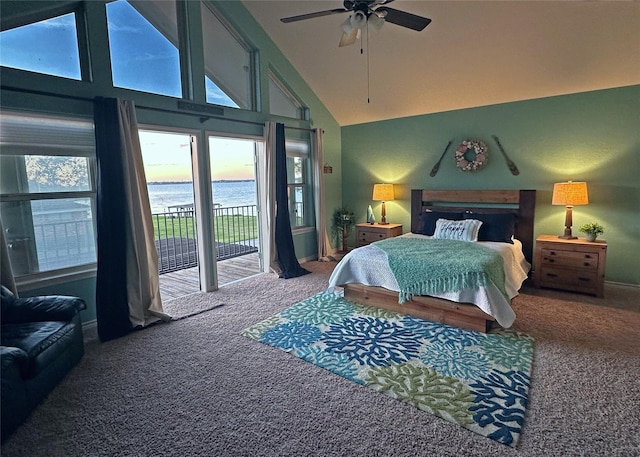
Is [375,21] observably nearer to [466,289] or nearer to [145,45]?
[466,289]

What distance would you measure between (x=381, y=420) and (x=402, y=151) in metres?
4.65

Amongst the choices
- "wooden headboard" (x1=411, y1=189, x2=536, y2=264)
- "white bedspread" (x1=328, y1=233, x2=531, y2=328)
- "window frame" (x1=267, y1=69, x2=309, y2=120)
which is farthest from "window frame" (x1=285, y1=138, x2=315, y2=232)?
"white bedspread" (x1=328, y1=233, x2=531, y2=328)

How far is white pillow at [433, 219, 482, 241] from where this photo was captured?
4434mm

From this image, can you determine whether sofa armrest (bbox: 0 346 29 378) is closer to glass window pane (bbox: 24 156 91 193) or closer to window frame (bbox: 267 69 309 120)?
glass window pane (bbox: 24 156 91 193)

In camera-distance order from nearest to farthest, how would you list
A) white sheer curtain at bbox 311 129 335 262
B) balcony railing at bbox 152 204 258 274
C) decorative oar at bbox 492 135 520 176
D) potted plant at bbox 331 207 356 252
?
decorative oar at bbox 492 135 520 176, white sheer curtain at bbox 311 129 335 262, balcony railing at bbox 152 204 258 274, potted plant at bbox 331 207 356 252

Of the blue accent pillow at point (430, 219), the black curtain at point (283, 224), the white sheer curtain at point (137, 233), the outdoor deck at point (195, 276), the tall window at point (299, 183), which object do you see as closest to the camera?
the white sheer curtain at point (137, 233)

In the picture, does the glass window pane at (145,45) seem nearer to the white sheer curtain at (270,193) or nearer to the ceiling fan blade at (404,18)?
the white sheer curtain at (270,193)

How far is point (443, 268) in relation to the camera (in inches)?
130

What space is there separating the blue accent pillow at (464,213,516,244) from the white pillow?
0.10 meters

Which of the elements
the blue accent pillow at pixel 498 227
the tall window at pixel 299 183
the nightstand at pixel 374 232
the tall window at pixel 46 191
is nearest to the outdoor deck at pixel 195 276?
the tall window at pixel 299 183

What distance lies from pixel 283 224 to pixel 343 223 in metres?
1.59

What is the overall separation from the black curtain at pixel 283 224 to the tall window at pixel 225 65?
27.4 inches

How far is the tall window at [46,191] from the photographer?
9.71 ft

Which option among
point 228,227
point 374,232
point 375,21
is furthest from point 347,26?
point 228,227
